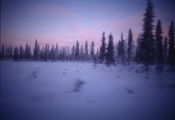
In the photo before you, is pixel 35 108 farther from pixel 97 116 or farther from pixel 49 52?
pixel 49 52

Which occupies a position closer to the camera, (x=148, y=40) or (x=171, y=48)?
(x=148, y=40)

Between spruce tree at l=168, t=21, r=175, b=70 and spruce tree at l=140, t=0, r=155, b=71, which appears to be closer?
spruce tree at l=140, t=0, r=155, b=71

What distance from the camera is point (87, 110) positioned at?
10.6ft

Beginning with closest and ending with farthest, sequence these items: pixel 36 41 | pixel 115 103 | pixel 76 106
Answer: pixel 76 106 → pixel 115 103 → pixel 36 41

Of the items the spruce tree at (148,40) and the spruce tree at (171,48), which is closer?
the spruce tree at (148,40)

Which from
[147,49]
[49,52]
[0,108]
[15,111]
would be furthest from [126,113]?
[49,52]

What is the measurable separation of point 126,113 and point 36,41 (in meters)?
95.9

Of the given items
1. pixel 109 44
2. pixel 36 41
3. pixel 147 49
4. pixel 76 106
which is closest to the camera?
pixel 76 106

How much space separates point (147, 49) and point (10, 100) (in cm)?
1808

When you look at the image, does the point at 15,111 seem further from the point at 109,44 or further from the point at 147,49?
the point at 109,44

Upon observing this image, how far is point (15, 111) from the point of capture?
305cm

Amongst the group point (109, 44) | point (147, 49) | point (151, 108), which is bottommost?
point (151, 108)

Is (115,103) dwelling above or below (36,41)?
→ below

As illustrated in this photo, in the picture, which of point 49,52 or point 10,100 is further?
point 49,52
